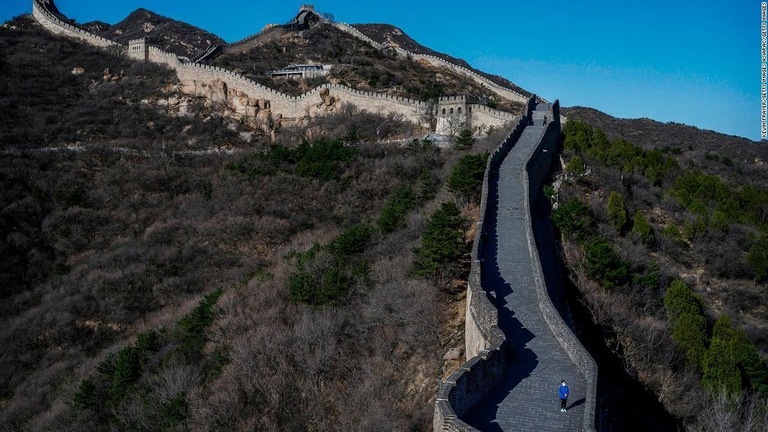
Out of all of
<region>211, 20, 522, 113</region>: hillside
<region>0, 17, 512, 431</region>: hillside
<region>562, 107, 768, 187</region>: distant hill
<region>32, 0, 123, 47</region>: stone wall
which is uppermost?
<region>32, 0, 123, 47</region>: stone wall

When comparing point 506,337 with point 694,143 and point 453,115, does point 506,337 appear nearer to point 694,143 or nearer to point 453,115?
point 453,115

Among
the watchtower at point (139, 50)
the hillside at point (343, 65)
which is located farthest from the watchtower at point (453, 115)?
the watchtower at point (139, 50)

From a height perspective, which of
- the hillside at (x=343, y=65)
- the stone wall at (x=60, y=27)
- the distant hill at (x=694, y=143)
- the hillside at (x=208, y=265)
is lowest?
the hillside at (x=208, y=265)

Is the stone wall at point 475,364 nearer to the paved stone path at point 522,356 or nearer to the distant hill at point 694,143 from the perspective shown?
the paved stone path at point 522,356

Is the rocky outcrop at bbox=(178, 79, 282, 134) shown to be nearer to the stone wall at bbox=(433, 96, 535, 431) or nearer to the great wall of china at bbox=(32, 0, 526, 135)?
the great wall of china at bbox=(32, 0, 526, 135)

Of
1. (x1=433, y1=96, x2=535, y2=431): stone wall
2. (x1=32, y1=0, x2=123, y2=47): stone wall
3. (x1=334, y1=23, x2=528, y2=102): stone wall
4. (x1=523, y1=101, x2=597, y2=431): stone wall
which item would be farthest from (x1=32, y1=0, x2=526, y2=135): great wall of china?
(x1=433, y1=96, x2=535, y2=431): stone wall
